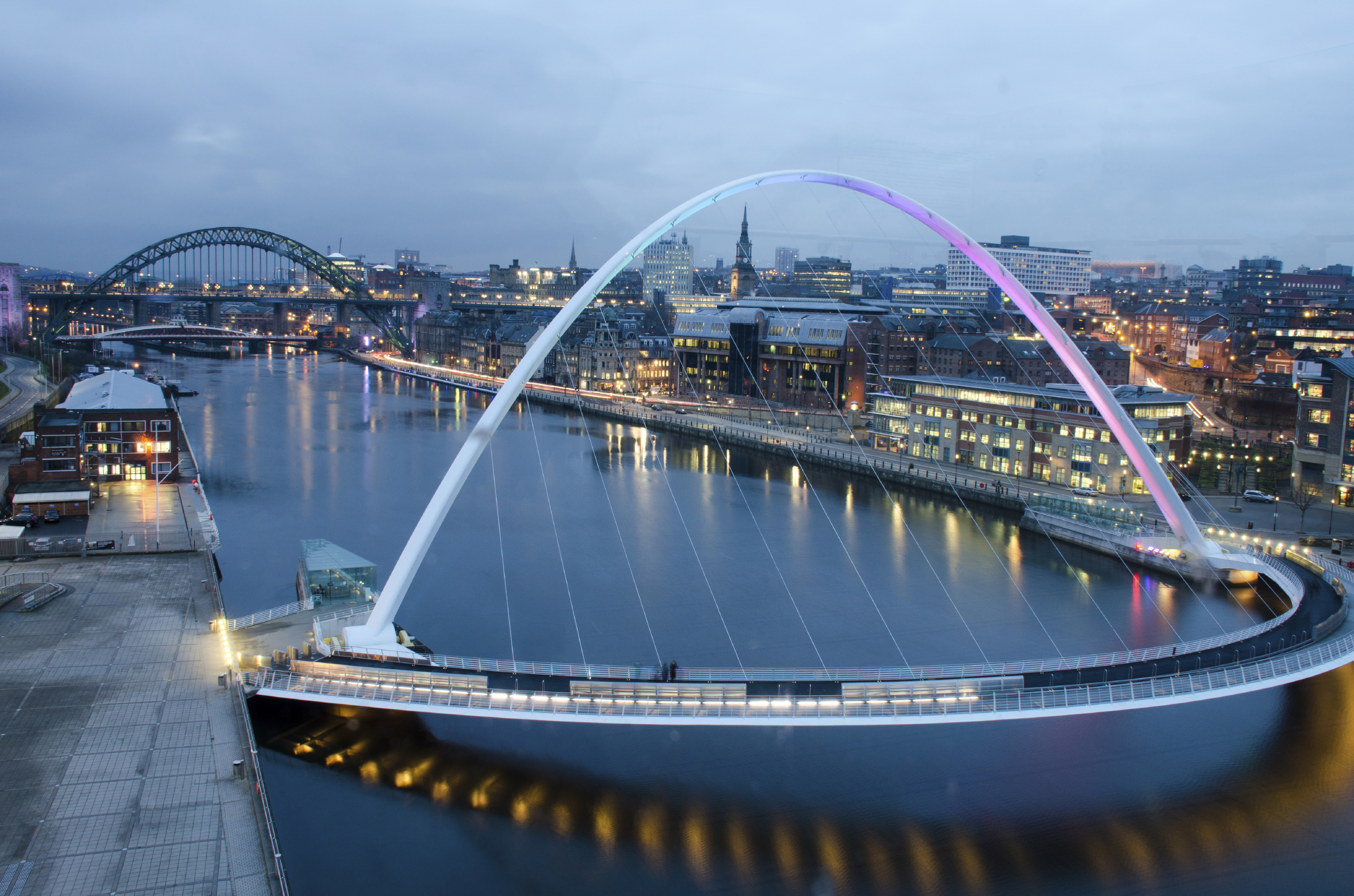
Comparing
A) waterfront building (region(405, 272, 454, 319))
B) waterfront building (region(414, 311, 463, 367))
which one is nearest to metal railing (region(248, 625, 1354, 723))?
waterfront building (region(414, 311, 463, 367))

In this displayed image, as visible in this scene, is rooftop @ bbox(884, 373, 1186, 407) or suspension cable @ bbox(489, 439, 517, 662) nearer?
suspension cable @ bbox(489, 439, 517, 662)

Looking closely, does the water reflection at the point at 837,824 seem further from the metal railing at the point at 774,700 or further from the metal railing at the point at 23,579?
the metal railing at the point at 23,579

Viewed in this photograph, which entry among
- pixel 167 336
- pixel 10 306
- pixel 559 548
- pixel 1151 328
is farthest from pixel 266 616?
pixel 167 336

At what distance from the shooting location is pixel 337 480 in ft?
71.8

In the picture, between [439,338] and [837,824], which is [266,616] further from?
[439,338]

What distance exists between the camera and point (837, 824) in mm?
8086

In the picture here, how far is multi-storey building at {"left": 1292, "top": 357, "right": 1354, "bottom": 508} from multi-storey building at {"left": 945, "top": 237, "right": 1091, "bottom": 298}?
103 ft

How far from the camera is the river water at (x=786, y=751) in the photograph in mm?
7551

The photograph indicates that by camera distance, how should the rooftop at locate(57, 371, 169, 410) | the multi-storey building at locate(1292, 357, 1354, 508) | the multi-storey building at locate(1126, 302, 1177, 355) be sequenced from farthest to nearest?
the multi-storey building at locate(1126, 302, 1177, 355) < the rooftop at locate(57, 371, 169, 410) < the multi-storey building at locate(1292, 357, 1354, 508)

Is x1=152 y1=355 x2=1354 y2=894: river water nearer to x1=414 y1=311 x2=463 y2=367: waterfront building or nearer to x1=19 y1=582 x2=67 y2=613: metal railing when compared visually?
x1=19 y1=582 x2=67 y2=613: metal railing

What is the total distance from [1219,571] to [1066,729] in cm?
643

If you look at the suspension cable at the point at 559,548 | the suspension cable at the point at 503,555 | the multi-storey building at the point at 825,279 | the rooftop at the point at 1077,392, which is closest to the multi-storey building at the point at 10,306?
the suspension cable at the point at 559,548

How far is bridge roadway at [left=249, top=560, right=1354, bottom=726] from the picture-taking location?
A: 7.99 m

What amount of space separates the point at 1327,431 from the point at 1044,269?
39.6 meters
